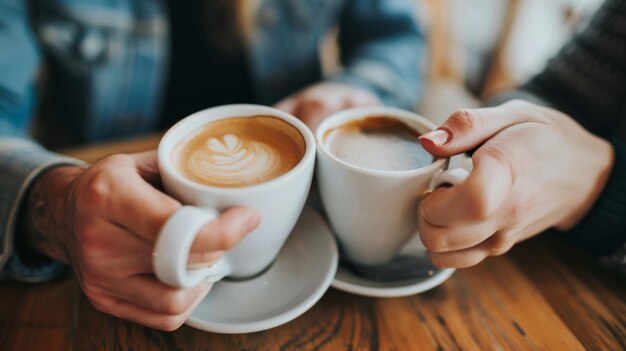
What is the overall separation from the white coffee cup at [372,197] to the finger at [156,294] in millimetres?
203

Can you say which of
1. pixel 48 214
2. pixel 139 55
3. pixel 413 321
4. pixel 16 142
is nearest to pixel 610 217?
pixel 413 321

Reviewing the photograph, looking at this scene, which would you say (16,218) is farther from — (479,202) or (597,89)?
(597,89)

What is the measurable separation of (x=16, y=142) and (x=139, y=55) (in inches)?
18.7

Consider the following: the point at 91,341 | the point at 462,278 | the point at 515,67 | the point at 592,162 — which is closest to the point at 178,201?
the point at 91,341

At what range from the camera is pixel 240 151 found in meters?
0.59

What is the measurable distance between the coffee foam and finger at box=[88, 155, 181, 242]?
0.25 metres

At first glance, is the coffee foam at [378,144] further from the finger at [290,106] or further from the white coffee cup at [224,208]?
the finger at [290,106]

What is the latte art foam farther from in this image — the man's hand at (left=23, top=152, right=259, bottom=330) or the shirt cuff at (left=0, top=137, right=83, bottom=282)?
the shirt cuff at (left=0, top=137, right=83, bottom=282)

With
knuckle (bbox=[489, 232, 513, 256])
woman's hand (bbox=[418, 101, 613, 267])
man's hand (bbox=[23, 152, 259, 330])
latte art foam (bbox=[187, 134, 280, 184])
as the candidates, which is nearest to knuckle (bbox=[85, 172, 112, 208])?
man's hand (bbox=[23, 152, 259, 330])

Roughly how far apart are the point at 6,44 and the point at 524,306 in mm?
1023

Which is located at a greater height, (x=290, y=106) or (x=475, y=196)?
(x=475, y=196)

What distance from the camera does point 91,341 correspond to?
0.53 m

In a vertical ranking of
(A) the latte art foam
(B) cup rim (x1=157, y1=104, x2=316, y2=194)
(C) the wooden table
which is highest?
(B) cup rim (x1=157, y1=104, x2=316, y2=194)

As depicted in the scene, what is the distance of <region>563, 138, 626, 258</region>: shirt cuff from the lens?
0.62m
